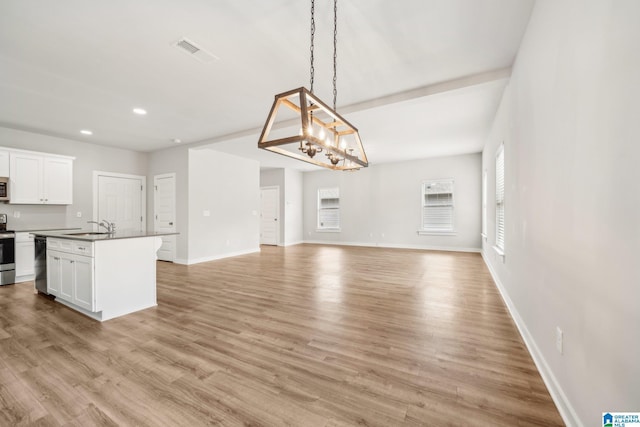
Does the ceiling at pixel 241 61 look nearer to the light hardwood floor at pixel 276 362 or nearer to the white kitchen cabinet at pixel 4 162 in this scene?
the white kitchen cabinet at pixel 4 162

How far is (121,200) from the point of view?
260 inches

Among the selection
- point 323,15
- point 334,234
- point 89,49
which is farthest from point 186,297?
point 334,234

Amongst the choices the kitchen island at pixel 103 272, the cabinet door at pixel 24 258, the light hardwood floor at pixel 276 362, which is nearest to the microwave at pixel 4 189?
the cabinet door at pixel 24 258

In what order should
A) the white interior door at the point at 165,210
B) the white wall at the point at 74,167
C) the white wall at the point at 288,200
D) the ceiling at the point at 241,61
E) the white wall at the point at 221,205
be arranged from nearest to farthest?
the ceiling at the point at 241,61
the white wall at the point at 74,167
the white wall at the point at 221,205
the white interior door at the point at 165,210
the white wall at the point at 288,200

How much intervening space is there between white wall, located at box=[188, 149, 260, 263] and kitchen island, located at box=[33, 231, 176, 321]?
280 centimetres

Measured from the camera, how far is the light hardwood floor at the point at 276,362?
160 centimetres

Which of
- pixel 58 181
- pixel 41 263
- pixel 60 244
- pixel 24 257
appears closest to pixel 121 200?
pixel 58 181

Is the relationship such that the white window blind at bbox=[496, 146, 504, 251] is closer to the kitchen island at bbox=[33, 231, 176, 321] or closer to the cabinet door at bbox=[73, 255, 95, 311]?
the kitchen island at bbox=[33, 231, 176, 321]

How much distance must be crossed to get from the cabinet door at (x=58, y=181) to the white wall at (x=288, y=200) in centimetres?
545

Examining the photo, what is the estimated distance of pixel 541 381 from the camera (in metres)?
1.86

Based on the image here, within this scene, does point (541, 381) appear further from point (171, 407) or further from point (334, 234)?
point (334, 234)

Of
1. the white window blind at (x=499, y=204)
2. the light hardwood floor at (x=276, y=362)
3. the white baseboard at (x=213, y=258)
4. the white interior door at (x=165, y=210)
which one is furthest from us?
the white interior door at (x=165, y=210)

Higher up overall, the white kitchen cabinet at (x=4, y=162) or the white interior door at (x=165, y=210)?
the white kitchen cabinet at (x=4, y=162)

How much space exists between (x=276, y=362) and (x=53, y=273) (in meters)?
3.53
